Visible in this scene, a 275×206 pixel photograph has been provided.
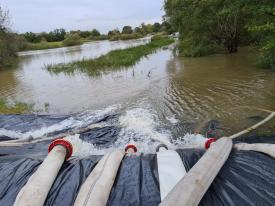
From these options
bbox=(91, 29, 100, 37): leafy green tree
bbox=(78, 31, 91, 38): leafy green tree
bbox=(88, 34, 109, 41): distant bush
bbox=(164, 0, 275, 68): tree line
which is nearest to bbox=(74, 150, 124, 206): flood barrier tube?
bbox=(164, 0, 275, 68): tree line

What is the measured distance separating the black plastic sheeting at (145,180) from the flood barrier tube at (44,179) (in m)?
0.08

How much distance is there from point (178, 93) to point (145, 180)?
5769 mm

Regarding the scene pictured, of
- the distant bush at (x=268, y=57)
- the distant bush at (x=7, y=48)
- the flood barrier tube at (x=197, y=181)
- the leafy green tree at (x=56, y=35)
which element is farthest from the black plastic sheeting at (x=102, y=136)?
the leafy green tree at (x=56, y=35)

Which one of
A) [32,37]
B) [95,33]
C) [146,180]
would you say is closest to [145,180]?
[146,180]

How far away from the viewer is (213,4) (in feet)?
46.5

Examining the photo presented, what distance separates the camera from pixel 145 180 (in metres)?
2.49

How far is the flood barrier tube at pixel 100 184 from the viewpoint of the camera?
2119 millimetres

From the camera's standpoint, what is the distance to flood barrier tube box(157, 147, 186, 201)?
2.32 meters

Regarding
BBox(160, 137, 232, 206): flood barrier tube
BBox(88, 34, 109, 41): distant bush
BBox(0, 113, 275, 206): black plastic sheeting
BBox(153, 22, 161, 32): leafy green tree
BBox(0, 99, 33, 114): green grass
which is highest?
BBox(153, 22, 161, 32): leafy green tree

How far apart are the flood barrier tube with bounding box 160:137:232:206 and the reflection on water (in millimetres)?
2395

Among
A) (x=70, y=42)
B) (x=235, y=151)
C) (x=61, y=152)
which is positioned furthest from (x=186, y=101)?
(x=70, y=42)

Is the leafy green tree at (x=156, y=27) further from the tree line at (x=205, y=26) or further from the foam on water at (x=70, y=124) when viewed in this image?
the foam on water at (x=70, y=124)

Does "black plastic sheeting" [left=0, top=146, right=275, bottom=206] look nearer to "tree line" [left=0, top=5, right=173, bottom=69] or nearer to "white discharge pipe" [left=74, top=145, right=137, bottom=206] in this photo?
"white discharge pipe" [left=74, top=145, right=137, bottom=206]

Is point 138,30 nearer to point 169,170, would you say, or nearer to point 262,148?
point 262,148
